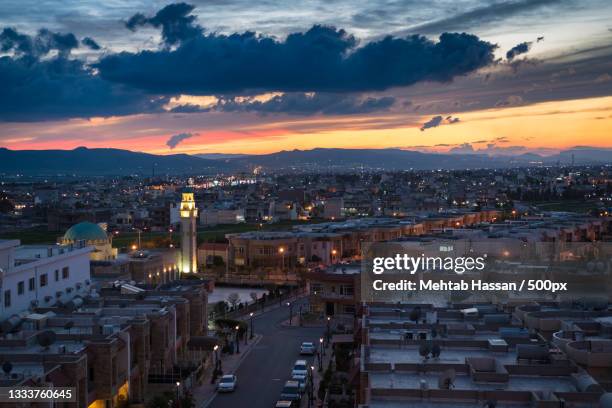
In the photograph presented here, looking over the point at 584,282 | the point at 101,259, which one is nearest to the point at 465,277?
the point at 584,282

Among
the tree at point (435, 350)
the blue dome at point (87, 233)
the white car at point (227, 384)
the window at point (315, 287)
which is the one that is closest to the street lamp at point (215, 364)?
the white car at point (227, 384)

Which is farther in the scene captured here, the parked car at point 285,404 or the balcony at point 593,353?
the parked car at point 285,404

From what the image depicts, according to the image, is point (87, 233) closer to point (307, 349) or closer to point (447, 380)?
point (307, 349)

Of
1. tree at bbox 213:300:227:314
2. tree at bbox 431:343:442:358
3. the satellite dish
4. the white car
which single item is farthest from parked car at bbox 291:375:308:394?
tree at bbox 213:300:227:314

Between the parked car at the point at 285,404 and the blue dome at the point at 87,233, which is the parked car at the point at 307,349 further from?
the blue dome at the point at 87,233

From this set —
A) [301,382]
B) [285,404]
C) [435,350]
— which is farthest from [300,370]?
[435,350]

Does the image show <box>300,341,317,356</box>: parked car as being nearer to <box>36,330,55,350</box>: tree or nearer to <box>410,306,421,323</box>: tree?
<box>410,306,421,323</box>: tree

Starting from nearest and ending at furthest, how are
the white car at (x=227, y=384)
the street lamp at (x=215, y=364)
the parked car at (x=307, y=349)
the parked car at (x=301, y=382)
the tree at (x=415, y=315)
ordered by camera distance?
the tree at (x=415, y=315), the parked car at (x=301, y=382), the white car at (x=227, y=384), the street lamp at (x=215, y=364), the parked car at (x=307, y=349)

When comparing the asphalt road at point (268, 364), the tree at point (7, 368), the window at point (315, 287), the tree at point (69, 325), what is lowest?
the asphalt road at point (268, 364)

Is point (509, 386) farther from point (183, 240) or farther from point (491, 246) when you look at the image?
point (183, 240)
